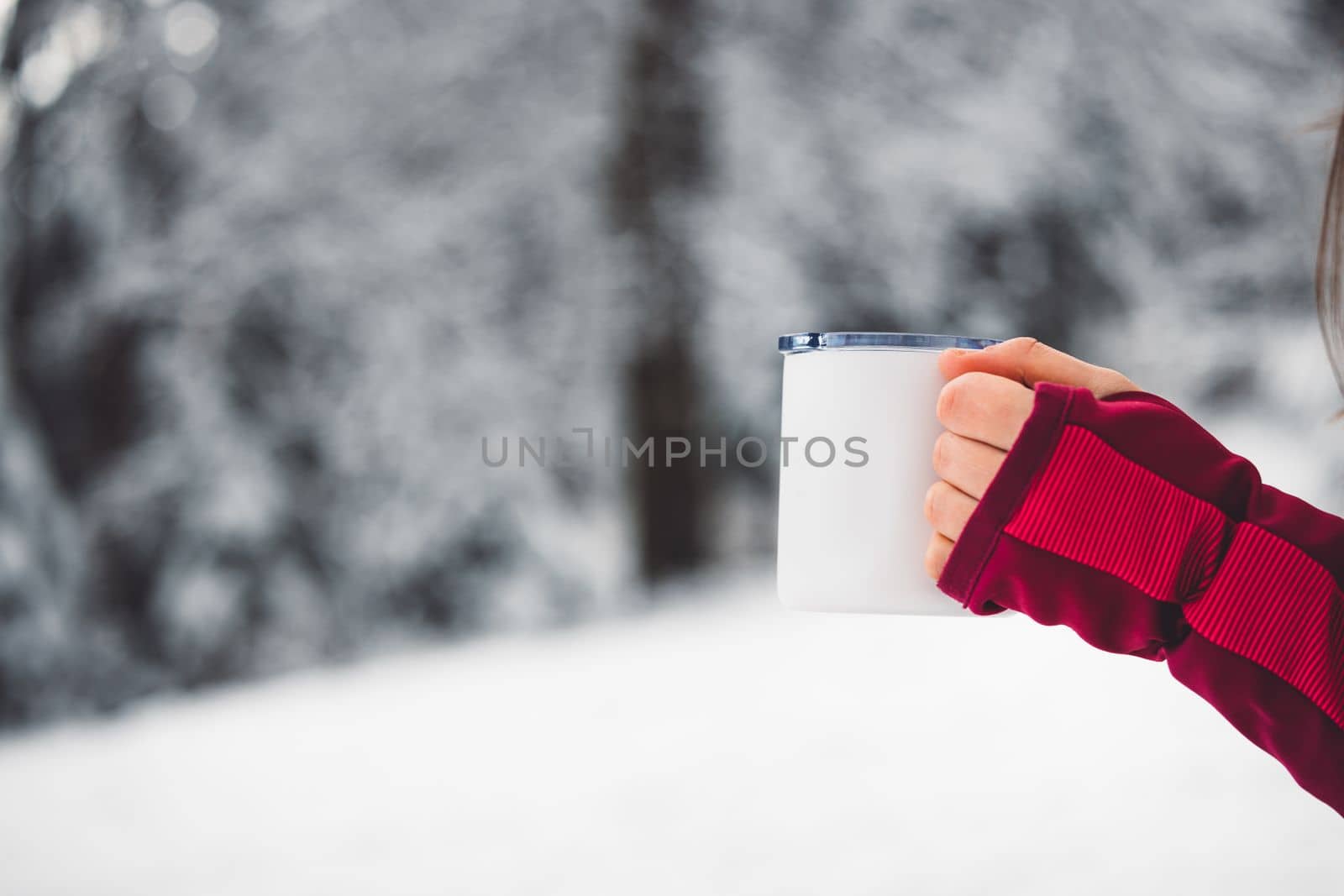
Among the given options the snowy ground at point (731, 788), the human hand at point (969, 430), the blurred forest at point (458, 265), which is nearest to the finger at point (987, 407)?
the human hand at point (969, 430)

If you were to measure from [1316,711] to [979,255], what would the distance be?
1393 mm

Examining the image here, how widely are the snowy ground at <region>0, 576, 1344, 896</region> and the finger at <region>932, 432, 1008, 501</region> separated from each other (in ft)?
2.49

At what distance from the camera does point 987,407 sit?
14.7 inches

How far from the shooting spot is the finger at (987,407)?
37 cm

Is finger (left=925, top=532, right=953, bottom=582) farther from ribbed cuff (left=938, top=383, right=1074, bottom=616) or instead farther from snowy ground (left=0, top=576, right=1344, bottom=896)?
snowy ground (left=0, top=576, right=1344, bottom=896)

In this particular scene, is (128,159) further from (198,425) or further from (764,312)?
(764,312)

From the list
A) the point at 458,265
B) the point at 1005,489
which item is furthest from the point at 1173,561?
the point at 458,265

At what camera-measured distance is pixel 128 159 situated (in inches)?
70.3

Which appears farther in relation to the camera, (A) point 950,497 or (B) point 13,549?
(B) point 13,549

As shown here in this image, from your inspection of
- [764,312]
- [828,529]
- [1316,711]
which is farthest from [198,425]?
[1316,711]

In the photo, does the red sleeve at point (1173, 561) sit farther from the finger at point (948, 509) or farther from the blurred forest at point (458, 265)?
the blurred forest at point (458, 265)

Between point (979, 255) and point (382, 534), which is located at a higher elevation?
point (979, 255)

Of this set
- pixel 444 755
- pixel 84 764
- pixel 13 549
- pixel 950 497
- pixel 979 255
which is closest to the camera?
pixel 950 497

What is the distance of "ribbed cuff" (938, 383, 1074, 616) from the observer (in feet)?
1.23
